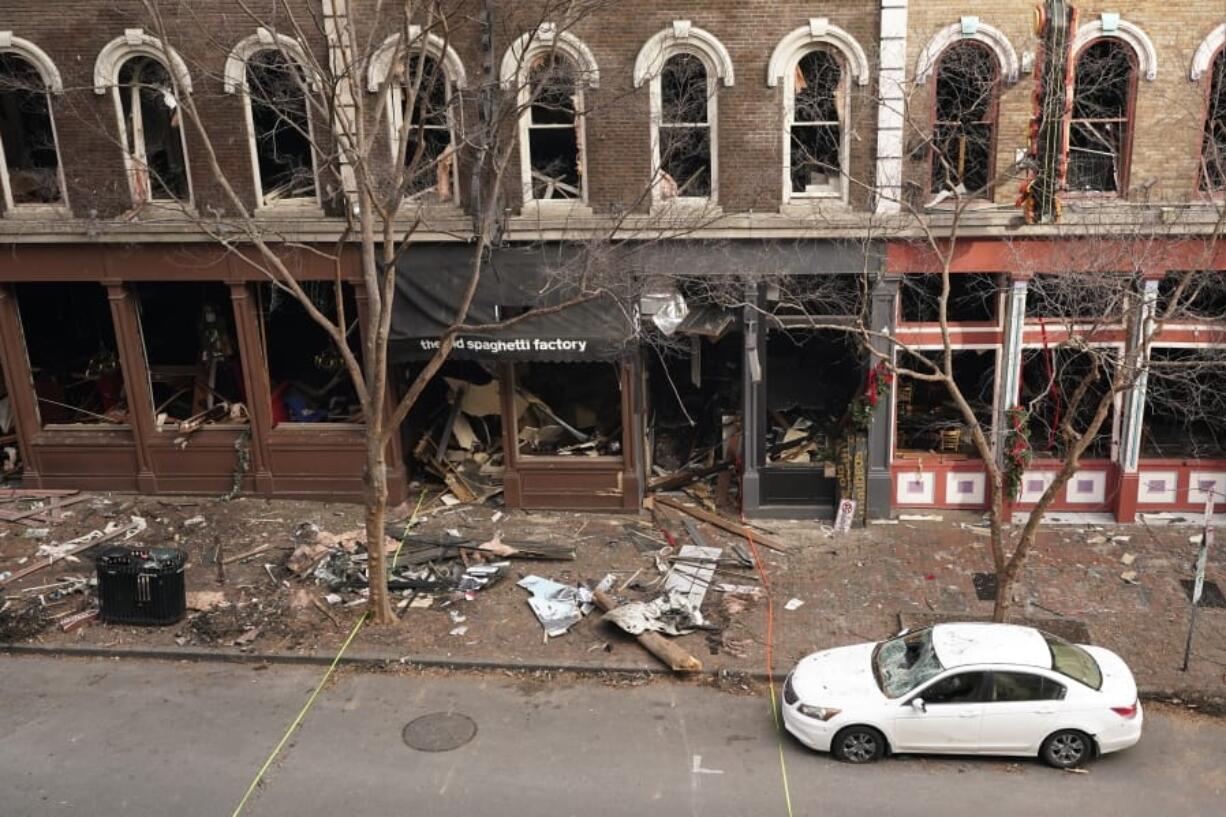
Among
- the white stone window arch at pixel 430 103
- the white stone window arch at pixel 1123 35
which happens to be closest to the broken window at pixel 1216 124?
the white stone window arch at pixel 1123 35

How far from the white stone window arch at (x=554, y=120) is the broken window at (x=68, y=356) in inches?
361

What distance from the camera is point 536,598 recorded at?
15898mm

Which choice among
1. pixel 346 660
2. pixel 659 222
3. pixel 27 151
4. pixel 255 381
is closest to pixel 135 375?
pixel 255 381

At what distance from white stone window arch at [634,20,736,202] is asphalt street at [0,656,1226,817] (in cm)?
817

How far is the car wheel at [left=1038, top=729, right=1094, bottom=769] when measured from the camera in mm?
11742

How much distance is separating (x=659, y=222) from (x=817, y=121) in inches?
118

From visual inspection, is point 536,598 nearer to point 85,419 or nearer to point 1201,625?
point 1201,625

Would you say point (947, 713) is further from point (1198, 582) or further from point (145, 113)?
point (145, 113)

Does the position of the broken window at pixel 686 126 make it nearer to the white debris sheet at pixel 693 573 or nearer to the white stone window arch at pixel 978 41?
the white stone window arch at pixel 978 41

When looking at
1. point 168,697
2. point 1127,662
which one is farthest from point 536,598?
point 1127,662

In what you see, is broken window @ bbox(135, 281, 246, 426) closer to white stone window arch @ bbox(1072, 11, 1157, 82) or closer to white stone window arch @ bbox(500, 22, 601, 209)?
white stone window arch @ bbox(500, 22, 601, 209)

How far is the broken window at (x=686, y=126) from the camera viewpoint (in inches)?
682

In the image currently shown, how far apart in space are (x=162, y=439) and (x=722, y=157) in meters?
11.1

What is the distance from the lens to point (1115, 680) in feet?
39.3
